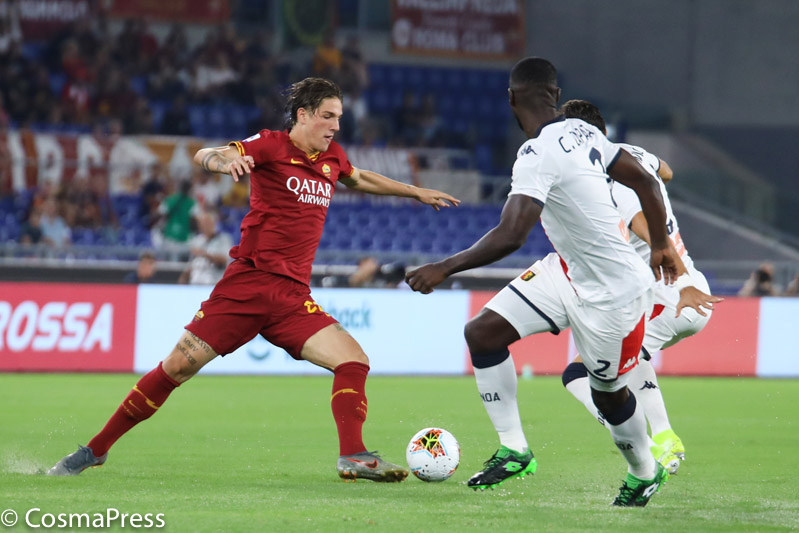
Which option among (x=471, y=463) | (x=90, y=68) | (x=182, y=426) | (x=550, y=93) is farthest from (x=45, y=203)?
(x=550, y=93)

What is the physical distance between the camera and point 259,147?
6.51m

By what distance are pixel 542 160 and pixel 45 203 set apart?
1263 centimetres

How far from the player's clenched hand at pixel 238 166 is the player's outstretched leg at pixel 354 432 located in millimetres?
1246

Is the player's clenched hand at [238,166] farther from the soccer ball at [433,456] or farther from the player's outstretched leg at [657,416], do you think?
the player's outstretched leg at [657,416]

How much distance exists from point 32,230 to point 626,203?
37.4 feet

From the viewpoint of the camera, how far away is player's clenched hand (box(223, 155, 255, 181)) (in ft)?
19.7

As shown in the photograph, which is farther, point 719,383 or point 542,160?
point 719,383

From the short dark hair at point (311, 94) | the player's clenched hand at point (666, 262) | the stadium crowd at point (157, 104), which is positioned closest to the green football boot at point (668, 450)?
the player's clenched hand at point (666, 262)

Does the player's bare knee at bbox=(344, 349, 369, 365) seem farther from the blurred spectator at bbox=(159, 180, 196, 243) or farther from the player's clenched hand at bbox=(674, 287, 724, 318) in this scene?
the blurred spectator at bbox=(159, 180, 196, 243)

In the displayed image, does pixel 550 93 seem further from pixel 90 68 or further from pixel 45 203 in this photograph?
pixel 90 68

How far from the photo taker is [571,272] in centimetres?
578

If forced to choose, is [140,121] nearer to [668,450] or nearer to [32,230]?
[32,230]

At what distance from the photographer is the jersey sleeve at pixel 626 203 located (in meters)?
7.12

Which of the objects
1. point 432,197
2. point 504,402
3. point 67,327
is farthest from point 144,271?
point 504,402
